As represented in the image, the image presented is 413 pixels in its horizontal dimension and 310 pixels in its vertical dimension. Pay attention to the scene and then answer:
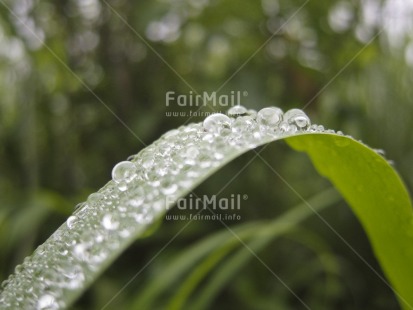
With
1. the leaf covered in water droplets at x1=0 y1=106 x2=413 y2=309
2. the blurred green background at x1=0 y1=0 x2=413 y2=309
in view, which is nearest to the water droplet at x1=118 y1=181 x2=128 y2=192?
the leaf covered in water droplets at x1=0 y1=106 x2=413 y2=309

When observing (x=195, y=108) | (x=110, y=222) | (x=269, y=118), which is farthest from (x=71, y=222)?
(x=195, y=108)

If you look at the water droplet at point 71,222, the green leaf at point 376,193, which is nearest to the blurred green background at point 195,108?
the green leaf at point 376,193

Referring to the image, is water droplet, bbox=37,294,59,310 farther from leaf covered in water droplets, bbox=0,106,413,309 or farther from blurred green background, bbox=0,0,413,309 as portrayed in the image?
blurred green background, bbox=0,0,413,309

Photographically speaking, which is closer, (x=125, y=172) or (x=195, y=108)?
(x=125, y=172)

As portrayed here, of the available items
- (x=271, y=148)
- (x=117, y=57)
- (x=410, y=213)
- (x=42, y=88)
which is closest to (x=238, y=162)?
(x=271, y=148)

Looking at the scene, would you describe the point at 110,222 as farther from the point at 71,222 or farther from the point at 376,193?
the point at 376,193

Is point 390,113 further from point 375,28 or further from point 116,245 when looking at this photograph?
point 116,245
